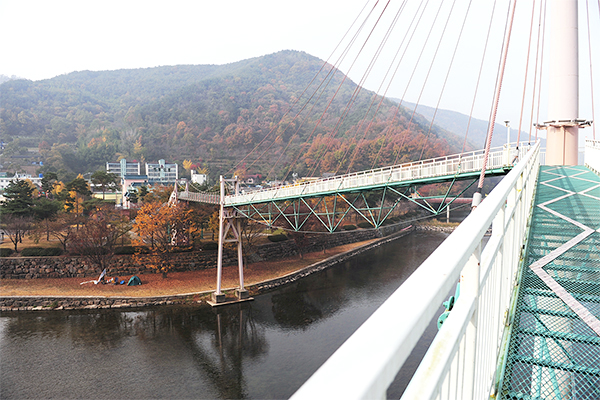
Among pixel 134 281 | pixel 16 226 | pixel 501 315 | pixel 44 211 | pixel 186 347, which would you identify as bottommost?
pixel 186 347

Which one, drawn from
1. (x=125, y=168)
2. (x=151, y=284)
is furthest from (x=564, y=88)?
(x=125, y=168)

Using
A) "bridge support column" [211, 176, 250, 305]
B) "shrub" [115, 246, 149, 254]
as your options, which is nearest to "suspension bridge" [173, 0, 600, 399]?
"bridge support column" [211, 176, 250, 305]

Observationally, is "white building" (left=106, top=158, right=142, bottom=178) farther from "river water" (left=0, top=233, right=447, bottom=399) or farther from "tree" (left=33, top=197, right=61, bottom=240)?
"river water" (left=0, top=233, right=447, bottom=399)

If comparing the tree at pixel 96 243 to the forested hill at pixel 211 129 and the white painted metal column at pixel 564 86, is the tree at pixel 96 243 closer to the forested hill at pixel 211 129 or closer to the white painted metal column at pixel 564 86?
the white painted metal column at pixel 564 86

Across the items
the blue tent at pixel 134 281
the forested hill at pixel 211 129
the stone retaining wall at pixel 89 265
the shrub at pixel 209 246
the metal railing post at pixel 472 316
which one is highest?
the forested hill at pixel 211 129

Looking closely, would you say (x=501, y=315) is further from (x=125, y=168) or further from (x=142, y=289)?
(x=125, y=168)

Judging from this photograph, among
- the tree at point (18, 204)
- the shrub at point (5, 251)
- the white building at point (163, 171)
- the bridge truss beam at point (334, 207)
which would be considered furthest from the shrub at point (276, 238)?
the white building at point (163, 171)

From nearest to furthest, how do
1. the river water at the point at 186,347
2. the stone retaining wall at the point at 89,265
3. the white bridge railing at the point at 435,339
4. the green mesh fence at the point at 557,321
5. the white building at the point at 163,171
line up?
the white bridge railing at the point at 435,339 → the green mesh fence at the point at 557,321 → the river water at the point at 186,347 → the stone retaining wall at the point at 89,265 → the white building at the point at 163,171

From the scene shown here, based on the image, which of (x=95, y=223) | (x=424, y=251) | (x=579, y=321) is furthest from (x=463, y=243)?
(x=424, y=251)
